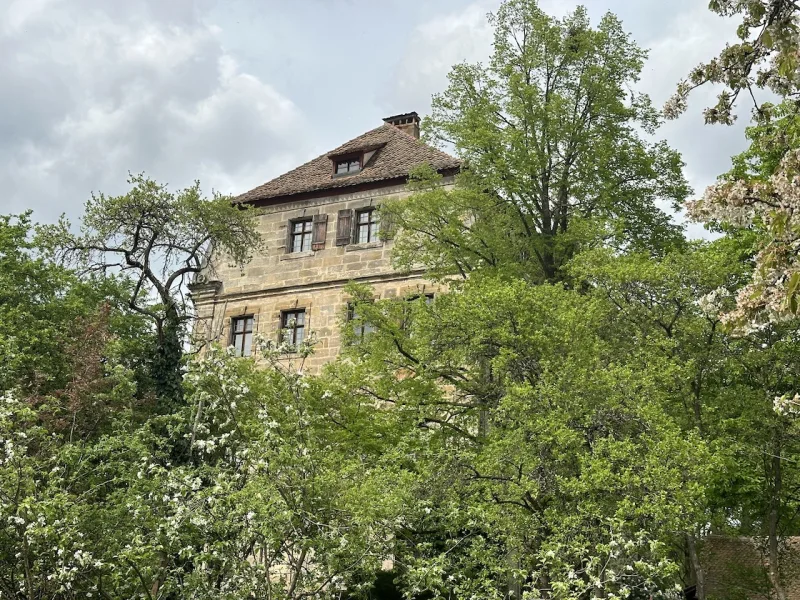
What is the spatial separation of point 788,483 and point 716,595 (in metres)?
2.96

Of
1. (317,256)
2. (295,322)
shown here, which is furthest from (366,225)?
(295,322)

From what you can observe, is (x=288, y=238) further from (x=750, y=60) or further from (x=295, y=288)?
(x=750, y=60)

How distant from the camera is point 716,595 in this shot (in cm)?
1786

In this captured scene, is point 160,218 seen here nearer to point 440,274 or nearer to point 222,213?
point 222,213

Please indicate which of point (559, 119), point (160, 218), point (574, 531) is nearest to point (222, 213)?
point (160, 218)

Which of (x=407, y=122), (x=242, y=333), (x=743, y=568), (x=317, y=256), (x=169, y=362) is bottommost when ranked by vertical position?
(x=743, y=568)

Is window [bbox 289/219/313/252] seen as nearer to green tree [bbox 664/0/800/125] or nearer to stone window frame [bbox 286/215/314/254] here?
stone window frame [bbox 286/215/314/254]

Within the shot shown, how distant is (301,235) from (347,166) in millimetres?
2706

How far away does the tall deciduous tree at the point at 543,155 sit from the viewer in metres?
19.3

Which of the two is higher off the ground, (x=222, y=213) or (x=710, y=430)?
(x=222, y=213)

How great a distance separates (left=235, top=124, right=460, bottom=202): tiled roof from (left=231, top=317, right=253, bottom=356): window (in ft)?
12.6

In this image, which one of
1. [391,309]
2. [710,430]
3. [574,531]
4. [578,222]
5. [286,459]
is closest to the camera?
[286,459]

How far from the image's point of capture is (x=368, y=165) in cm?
2844

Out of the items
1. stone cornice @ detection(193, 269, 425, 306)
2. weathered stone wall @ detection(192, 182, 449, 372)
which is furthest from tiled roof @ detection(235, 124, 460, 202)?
stone cornice @ detection(193, 269, 425, 306)
